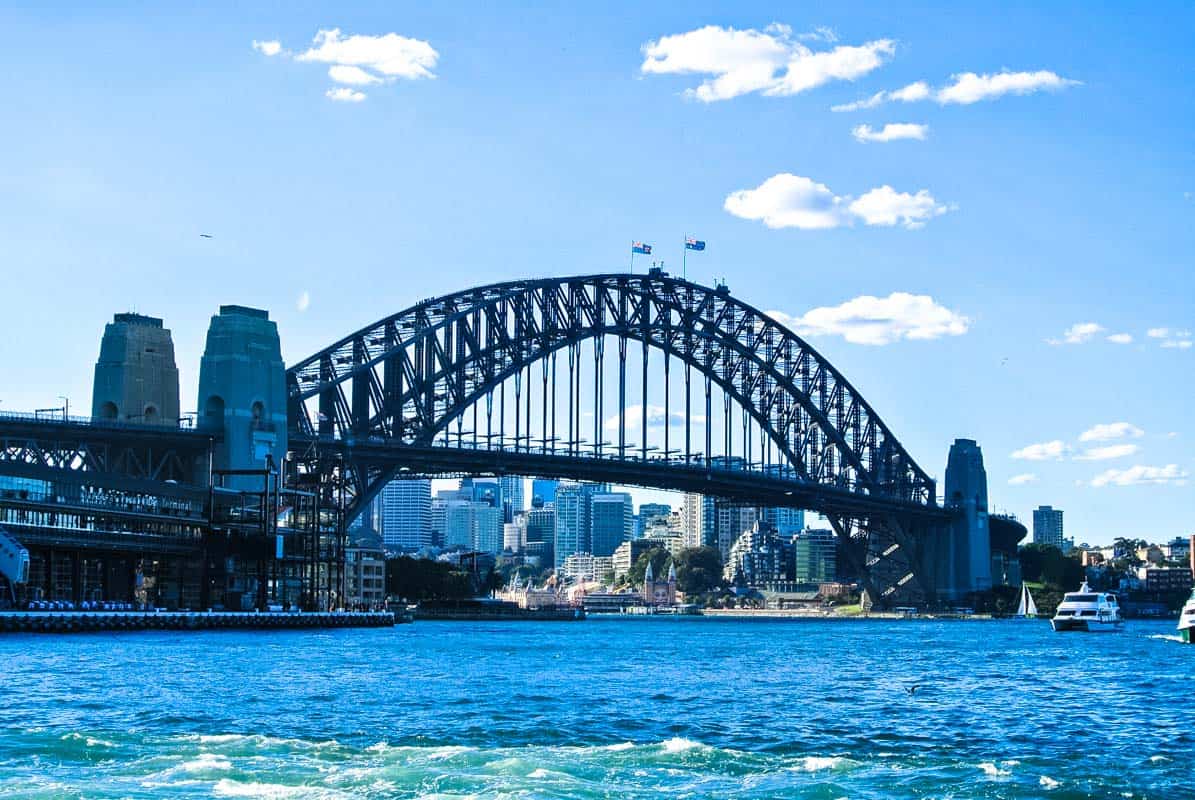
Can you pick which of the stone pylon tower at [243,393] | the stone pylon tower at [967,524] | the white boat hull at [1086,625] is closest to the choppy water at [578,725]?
the stone pylon tower at [243,393]

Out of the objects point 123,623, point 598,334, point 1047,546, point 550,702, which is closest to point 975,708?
point 550,702

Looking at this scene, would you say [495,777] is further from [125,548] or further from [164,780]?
[125,548]

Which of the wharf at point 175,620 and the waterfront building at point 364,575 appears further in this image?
the waterfront building at point 364,575

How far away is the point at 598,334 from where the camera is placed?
374 ft

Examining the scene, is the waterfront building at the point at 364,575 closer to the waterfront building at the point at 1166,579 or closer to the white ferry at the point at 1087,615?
the white ferry at the point at 1087,615

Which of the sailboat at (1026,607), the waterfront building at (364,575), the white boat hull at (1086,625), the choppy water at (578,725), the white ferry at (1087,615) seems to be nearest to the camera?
the choppy water at (578,725)

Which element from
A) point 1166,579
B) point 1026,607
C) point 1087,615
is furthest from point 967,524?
point 1166,579

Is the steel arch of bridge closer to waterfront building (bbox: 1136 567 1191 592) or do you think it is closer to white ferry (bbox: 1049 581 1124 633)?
white ferry (bbox: 1049 581 1124 633)

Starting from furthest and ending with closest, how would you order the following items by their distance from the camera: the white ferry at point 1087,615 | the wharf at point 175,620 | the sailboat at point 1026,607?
the sailboat at point 1026,607 < the white ferry at point 1087,615 < the wharf at point 175,620

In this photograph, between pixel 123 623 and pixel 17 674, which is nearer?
pixel 17 674

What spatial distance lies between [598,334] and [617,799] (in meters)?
91.4

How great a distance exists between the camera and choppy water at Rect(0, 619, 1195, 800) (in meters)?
24.4

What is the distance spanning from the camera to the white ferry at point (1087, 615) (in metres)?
88.5

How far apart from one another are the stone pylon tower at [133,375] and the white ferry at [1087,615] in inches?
1780
